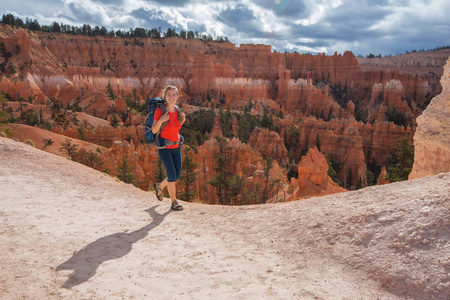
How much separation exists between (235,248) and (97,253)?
1631 millimetres

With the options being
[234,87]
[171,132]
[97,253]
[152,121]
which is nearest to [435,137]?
[171,132]

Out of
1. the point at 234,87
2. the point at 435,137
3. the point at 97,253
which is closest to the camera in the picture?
the point at 97,253

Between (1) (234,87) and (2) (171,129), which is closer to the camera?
(2) (171,129)

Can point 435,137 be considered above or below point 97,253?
above

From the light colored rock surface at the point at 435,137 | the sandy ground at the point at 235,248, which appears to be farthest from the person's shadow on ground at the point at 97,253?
the light colored rock surface at the point at 435,137

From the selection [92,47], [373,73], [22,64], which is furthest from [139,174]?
[373,73]

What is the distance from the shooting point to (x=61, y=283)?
304 cm

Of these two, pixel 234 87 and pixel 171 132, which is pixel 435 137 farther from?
pixel 234 87

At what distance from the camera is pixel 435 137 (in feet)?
25.9

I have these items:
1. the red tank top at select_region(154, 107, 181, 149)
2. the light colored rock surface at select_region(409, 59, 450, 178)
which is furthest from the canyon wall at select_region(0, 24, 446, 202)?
the red tank top at select_region(154, 107, 181, 149)

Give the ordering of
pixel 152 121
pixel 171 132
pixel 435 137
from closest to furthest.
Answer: pixel 152 121
pixel 171 132
pixel 435 137

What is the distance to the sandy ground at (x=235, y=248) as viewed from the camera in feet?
9.73

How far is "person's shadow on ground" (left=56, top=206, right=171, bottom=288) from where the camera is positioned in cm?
322

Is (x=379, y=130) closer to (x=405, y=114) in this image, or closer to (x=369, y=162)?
(x=369, y=162)
